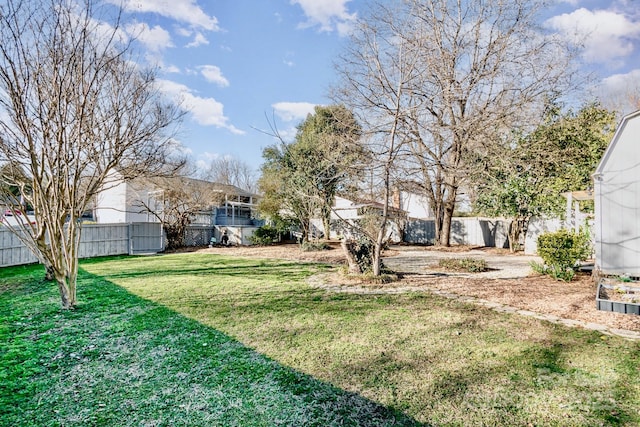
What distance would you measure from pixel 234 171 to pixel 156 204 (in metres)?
21.7

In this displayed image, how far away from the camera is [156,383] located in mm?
2654

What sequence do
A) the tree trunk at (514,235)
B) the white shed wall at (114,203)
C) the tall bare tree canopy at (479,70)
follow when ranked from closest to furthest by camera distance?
1. the tall bare tree canopy at (479,70)
2. the tree trunk at (514,235)
3. the white shed wall at (114,203)

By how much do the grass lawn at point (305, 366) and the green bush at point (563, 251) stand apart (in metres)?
3.33

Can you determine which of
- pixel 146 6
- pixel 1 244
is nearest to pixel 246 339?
pixel 146 6

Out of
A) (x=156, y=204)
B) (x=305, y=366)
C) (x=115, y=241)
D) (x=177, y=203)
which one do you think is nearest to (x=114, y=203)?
(x=156, y=204)

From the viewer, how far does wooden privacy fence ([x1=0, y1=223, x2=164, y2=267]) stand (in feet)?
32.2

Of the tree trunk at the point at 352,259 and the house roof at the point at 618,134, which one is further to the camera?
the tree trunk at the point at 352,259

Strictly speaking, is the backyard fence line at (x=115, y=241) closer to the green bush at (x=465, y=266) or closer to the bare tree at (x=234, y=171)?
the green bush at (x=465, y=266)

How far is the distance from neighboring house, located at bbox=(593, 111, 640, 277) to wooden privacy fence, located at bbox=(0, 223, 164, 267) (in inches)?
604

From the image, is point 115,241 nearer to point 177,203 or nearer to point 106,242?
point 106,242

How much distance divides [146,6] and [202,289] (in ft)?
16.5

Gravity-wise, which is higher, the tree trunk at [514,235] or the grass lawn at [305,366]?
the tree trunk at [514,235]

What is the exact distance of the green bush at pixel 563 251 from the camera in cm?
670

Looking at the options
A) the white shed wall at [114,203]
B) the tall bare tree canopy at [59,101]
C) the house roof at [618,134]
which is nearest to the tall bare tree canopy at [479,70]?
the house roof at [618,134]
